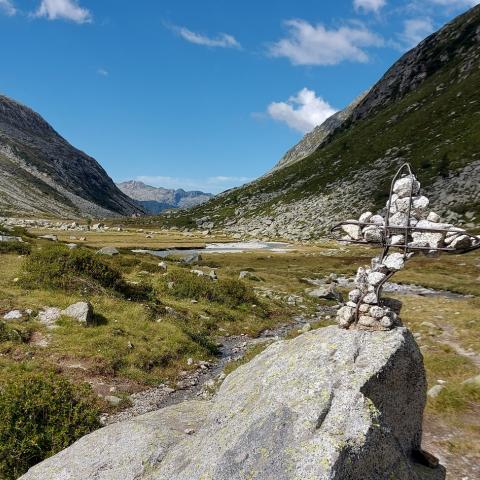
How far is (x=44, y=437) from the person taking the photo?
35.5 ft

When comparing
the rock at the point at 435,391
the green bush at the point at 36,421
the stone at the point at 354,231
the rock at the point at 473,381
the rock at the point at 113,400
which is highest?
the stone at the point at 354,231

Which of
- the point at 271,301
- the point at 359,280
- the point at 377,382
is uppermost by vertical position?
the point at 359,280

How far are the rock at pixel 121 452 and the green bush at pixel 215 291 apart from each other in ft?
77.3

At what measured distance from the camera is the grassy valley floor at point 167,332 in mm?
15267

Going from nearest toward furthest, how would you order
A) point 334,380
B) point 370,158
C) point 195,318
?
1. point 334,380
2. point 195,318
3. point 370,158

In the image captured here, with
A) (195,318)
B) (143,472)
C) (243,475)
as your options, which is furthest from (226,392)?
(195,318)

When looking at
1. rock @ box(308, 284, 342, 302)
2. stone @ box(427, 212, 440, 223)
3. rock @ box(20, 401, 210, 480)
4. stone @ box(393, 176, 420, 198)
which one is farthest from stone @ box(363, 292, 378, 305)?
rock @ box(308, 284, 342, 302)

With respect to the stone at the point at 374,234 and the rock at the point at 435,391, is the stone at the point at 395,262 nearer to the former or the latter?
the stone at the point at 374,234

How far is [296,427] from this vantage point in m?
6.23

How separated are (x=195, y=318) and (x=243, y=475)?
887 inches

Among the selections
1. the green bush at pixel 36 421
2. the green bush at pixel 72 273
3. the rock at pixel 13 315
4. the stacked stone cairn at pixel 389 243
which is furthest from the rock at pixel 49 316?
the stacked stone cairn at pixel 389 243

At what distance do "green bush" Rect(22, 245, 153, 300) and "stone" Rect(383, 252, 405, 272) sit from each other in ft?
74.3

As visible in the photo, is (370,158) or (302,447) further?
(370,158)

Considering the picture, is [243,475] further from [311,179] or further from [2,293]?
[311,179]
